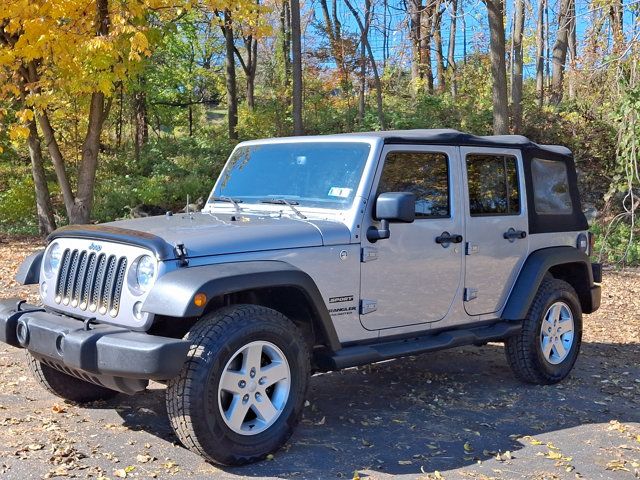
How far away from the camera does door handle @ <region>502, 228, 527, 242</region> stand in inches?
229

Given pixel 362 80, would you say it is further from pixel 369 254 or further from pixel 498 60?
pixel 369 254

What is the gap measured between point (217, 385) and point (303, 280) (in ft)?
2.54

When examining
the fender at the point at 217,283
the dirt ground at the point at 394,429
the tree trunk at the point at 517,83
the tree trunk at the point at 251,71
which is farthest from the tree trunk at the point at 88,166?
the tree trunk at the point at 251,71

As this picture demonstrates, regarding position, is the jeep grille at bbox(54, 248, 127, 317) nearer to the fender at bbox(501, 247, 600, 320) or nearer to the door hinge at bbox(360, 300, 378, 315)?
the door hinge at bbox(360, 300, 378, 315)

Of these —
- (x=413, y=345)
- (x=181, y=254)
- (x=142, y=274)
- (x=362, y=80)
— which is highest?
(x=362, y=80)

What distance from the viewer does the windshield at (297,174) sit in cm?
498

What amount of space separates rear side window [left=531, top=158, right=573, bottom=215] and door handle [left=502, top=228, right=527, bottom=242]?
0.34 meters

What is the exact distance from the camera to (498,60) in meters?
13.6

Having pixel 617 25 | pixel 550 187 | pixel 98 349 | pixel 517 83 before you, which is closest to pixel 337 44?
pixel 517 83

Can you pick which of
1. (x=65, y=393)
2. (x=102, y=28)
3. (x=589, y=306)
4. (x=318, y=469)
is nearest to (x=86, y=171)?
(x=102, y=28)

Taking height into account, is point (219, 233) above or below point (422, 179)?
below

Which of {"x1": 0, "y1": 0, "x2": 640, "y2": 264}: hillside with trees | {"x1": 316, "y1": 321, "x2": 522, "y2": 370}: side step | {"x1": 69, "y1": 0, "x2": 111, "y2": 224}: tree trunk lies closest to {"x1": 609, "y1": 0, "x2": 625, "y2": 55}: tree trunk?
{"x1": 0, "y1": 0, "x2": 640, "y2": 264}: hillside with trees

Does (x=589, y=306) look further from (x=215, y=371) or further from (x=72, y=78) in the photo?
(x=72, y=78)

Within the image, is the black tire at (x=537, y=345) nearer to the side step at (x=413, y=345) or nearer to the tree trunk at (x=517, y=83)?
the side step at (x=413, y=345)
